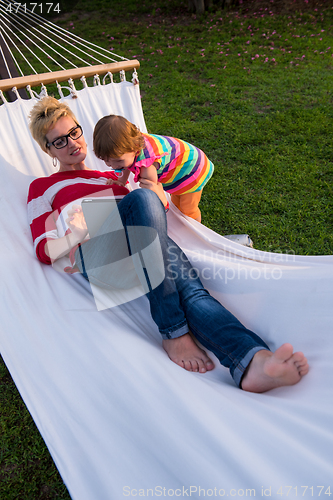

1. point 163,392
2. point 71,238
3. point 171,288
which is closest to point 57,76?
point 71,238

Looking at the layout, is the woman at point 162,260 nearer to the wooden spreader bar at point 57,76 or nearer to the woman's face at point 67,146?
the woman's face at point 67,146

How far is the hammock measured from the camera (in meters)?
0.83

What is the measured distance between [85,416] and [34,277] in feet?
1.93

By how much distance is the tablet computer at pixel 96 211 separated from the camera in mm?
1473

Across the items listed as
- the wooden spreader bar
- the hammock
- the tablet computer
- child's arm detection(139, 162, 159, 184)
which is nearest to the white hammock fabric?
the hammock

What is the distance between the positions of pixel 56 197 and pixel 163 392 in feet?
3.44

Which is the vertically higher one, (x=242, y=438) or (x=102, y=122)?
(x=102, y=122)

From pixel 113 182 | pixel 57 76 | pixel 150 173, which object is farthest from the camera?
pixel 57 76

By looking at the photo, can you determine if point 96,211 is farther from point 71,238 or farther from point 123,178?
point 123,178

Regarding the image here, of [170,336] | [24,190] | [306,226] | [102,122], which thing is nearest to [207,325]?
[170,336]

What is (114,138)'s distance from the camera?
1.44 m

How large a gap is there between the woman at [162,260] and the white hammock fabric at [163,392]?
7 cm

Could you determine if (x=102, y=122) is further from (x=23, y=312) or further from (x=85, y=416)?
(x=85, y=416)

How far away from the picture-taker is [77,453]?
3.05 feet
